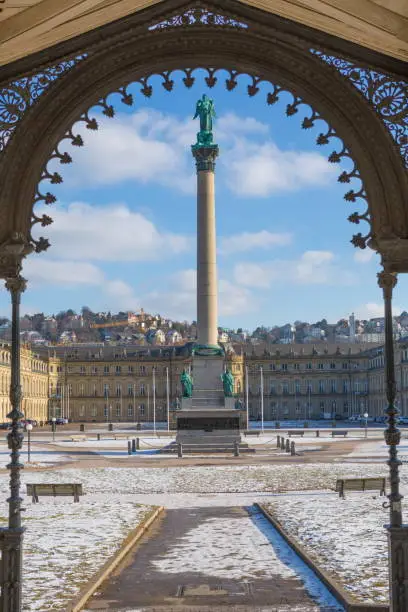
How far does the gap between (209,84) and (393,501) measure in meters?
5.49

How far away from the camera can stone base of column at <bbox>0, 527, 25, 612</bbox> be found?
965cm

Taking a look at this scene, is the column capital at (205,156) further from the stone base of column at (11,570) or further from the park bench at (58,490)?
the stone base of column at (11,570)

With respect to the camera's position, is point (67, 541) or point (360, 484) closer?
point (67, 541)

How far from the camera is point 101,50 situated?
10234 millimetres

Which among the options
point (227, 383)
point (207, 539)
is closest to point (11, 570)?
point (207, 539)

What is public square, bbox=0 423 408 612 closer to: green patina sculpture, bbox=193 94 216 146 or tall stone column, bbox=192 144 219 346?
tall stone column, bbox=192 144 219 346

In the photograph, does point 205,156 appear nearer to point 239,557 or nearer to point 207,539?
point 207,539

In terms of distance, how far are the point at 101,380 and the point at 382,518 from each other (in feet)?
445

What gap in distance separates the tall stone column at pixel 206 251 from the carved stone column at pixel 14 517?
138ft

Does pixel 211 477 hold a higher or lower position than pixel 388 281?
lower

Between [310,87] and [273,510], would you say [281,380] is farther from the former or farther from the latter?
Result: [310,87]

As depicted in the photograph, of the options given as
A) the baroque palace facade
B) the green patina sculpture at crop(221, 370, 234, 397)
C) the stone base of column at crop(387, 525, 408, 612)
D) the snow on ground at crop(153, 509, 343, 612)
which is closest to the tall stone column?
the green patina sculpture at crop(221, 370, 234, 397)

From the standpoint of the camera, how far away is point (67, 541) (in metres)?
17.1

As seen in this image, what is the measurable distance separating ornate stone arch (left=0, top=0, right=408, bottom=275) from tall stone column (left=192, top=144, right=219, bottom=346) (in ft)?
138
